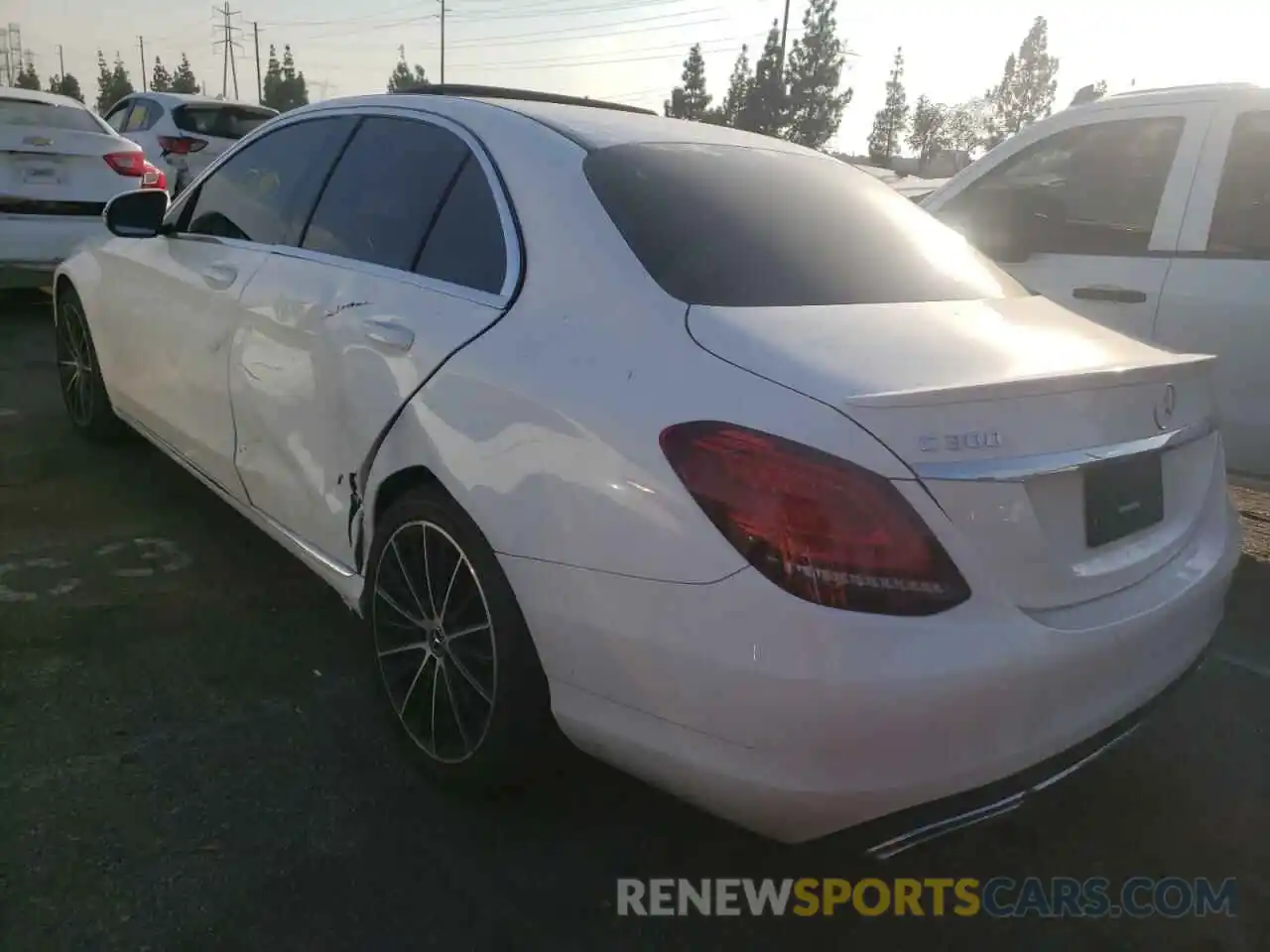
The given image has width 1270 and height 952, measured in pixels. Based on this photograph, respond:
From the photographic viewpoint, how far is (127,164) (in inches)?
325

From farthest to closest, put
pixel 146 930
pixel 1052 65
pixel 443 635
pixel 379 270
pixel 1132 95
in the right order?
pixel 1052 65
pixel 1132 95
pixel 379 270
pixel 443 635
pixel 146 930

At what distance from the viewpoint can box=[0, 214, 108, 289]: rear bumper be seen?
761 centimetres

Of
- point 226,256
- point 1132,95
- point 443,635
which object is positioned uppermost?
point 1132,95

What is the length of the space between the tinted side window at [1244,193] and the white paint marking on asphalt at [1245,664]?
5.13ft

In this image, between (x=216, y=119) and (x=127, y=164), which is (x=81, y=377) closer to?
(x=127, y=164)

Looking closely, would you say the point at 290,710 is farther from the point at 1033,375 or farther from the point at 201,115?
the point at 201,115

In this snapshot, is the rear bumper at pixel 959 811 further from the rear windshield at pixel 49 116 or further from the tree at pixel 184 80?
the tree at pixel 184 80

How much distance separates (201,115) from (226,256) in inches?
418

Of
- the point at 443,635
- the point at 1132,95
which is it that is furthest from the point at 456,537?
the point at 1132,95

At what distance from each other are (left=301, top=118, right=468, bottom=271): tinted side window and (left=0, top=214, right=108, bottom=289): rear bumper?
522 cm

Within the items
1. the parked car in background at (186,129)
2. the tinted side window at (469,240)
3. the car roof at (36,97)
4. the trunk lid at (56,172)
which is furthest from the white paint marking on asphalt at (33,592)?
the parked car in background at (186,129)

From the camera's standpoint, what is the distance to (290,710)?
298 cm

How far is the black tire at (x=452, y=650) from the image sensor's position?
7.64 ft

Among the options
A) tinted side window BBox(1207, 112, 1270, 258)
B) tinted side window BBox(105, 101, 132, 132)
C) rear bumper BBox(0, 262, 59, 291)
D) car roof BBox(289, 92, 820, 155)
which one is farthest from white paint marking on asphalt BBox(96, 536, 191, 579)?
tinted side window BBox(105, 101, 132, 132)
